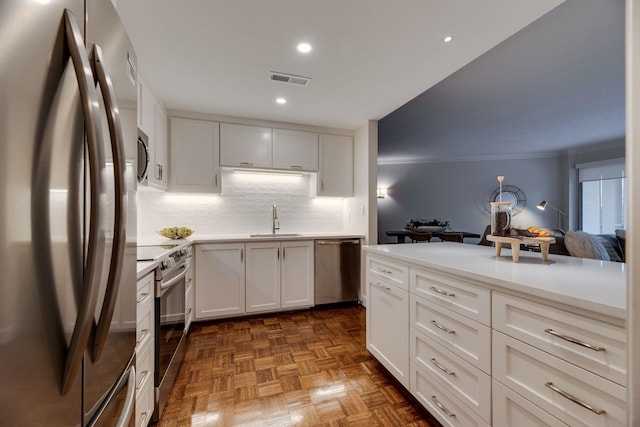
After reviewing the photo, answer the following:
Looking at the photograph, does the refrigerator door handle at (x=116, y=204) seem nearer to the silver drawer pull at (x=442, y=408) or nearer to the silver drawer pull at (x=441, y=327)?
the silver drawer pull at (x=441, y=327)

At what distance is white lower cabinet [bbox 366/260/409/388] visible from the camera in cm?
169

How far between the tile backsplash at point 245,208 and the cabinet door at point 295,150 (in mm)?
291

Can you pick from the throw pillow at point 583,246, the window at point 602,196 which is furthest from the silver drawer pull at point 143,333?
the window at point 602,196

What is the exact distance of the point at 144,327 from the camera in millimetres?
1392

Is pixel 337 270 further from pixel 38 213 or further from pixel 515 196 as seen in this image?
pixel 515 196

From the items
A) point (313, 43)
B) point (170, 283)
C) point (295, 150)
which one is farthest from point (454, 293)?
point (295, 150)

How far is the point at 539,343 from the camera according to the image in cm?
98

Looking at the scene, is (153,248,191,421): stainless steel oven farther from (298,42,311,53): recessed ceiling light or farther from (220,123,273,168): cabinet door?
(298,42,311,53): recessed ceiling light

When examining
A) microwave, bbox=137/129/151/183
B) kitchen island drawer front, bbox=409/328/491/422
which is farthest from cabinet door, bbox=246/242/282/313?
kitchen island drawer front, bbox=409/328/491/422

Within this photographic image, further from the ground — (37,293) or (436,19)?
(436,19)

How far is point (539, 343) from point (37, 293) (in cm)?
139

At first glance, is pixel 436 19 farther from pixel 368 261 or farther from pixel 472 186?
pixel 472 186

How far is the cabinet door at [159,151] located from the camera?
8.40 feet

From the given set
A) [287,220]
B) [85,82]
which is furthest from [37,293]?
[287,220]
